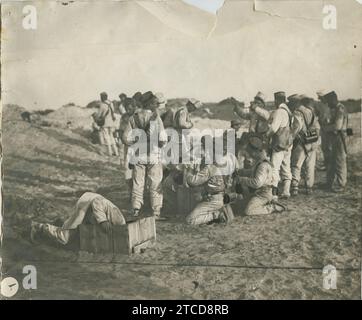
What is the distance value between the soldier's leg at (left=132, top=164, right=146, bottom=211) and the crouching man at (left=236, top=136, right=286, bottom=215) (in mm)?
1111

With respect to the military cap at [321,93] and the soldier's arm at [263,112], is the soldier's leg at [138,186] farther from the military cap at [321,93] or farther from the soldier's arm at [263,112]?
the military cap at [321,93]

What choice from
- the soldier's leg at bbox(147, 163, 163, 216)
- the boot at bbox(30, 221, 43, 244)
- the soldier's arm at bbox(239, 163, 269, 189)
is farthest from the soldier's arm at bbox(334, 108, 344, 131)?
the boot at bbox(30, 221, 43, 244)

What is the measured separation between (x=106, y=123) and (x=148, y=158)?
674mm

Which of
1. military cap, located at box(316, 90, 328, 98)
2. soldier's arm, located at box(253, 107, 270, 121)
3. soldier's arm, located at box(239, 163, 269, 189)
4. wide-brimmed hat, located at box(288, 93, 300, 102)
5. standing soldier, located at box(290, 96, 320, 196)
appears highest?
military cap, located at box(316, 90, 328, 98)

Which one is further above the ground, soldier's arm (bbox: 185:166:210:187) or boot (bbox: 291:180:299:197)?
soldier's arm (bbox: 185:166:210:187)

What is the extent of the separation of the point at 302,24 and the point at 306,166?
1593 millimetres

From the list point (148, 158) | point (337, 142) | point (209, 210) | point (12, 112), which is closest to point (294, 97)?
point (337, 142)

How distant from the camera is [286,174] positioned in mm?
6598

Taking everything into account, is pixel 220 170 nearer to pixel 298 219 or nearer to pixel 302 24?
pixel 298 219

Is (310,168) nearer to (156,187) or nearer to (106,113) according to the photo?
(156,187)

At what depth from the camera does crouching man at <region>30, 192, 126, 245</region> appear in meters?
6.70

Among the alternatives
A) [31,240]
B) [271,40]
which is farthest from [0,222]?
[271,40]

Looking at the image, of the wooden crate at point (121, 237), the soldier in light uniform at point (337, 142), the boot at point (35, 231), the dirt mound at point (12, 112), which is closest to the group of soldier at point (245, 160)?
the soldier in light uniform at point (337, 142)

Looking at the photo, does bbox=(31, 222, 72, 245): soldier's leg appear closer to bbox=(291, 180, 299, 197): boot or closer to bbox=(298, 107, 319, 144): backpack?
bbox=(291, 180, 299, 197): boot
